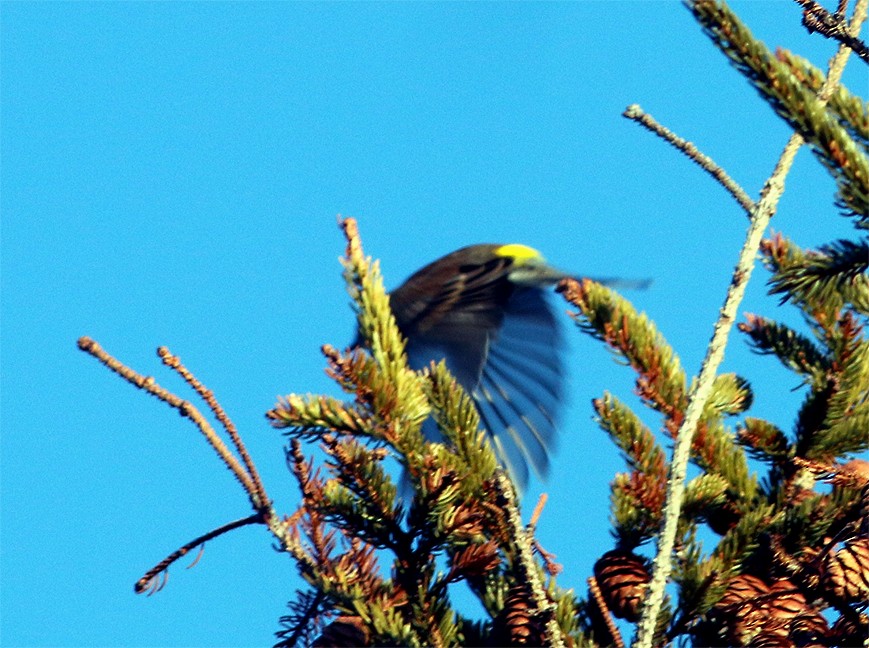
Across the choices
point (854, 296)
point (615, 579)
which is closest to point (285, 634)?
point (615, 579)

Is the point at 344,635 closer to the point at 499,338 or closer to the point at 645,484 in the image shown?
the point at 645,484

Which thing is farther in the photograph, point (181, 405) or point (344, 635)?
point (344, 635)

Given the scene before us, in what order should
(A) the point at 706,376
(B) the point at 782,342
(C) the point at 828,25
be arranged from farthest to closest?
(B) the point at 782,342, (A) the point at 706,376, (C) the point at 828,25

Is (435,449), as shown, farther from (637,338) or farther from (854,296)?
(854,296)

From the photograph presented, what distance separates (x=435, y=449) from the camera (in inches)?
79.7

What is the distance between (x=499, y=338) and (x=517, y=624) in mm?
1172

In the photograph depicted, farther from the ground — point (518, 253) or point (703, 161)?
point (518, 253)

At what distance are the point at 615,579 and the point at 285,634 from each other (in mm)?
603

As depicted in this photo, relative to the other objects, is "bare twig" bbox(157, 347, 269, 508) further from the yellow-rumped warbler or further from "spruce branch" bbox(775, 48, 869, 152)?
"spruce branch" bbox(775, 48, 869, 152)

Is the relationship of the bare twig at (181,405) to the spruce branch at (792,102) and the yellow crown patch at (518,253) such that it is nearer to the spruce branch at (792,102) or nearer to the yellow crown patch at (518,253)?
the spruce branch at (792,102)

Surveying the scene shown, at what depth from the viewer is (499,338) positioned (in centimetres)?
292

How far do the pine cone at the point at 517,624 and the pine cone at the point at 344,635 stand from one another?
22 cm

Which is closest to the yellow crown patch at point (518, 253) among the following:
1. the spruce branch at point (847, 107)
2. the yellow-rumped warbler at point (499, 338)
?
the yellow-rumped warbler at point (499, 338)

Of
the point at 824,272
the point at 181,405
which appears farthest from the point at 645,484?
the point at 181,405
